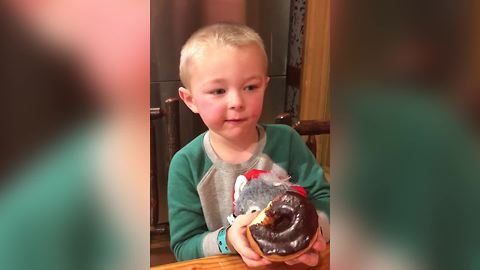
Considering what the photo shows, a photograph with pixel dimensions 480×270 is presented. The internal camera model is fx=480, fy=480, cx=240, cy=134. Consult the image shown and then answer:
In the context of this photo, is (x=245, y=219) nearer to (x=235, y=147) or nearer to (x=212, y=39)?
(x=235, y=147)

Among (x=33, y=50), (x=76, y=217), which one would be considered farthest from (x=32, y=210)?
(x=33, y=50)

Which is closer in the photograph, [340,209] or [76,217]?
[76,217]

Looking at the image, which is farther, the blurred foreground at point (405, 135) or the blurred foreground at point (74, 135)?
the blurred foreground at point (405, 135)

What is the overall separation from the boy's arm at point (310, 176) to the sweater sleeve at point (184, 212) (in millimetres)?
114

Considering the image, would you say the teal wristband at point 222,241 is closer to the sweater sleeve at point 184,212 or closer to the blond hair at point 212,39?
the sweater sleeve at point 184,212

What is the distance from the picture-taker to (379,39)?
1.91 feet

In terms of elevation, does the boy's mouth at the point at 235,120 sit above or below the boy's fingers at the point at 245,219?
above

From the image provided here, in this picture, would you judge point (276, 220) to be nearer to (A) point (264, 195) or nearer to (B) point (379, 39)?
(A) point (264, 195)

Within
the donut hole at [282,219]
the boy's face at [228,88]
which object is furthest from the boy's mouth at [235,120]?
the donut hole at [282,219]

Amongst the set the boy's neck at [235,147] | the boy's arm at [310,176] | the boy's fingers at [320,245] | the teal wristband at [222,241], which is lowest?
the boy's fingers at [320,245]

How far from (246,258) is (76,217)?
18cm

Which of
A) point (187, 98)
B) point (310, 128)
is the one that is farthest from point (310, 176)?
point (187, 98)

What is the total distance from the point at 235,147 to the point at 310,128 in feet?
0.29

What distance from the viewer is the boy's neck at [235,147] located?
0.51m
